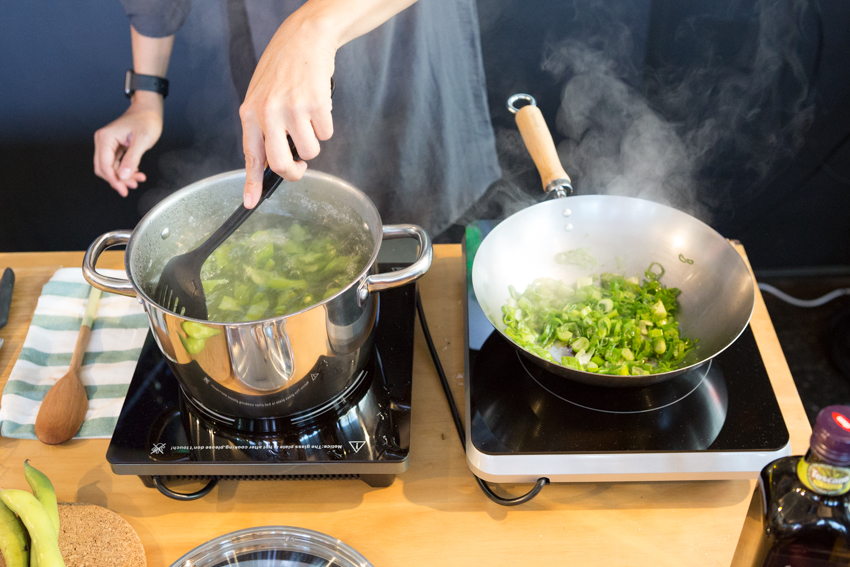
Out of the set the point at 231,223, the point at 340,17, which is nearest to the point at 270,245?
the point at 231,223

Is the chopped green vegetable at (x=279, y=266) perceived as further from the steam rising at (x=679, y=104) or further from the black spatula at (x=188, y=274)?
the steam rising at (x=679, y=104)

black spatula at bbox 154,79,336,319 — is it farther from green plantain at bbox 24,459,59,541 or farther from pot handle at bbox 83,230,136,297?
green plantain at bbox 24,459,59,541

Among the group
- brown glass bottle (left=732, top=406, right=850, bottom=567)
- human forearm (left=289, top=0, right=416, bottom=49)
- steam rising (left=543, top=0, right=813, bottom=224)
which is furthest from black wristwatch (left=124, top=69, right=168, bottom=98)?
brown glass bottle (left=732, top=406, right=850, bottom=567)

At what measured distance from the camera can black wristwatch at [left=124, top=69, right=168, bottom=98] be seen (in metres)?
1.50

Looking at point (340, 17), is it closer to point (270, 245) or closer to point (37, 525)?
point (270, 245)

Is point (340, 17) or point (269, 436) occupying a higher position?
point (340, 17)

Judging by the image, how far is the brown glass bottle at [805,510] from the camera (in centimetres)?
52

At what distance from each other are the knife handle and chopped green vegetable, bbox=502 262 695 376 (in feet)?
3.13

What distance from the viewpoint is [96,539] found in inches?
30.8

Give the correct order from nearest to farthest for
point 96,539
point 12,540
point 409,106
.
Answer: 1. point 12,540
2. point 96,539
3. point 409,106

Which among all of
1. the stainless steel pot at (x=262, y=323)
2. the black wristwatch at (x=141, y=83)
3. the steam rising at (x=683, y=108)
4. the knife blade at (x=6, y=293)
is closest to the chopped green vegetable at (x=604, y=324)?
the stainless steel pot at (x=262, y=323)

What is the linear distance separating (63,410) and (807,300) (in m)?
2.47

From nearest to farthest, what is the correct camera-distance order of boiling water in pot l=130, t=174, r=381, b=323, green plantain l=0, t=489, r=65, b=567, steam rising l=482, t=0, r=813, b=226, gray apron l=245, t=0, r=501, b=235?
green plantain l=0, t=489, r=65, b=567, boiling water in pot l=130, t=174, r=381, b=323, gray apron l=245, t=0, r=501, b=235, steam rising l=482, t=0, r=813, b=226

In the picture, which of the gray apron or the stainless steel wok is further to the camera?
the gray apron
